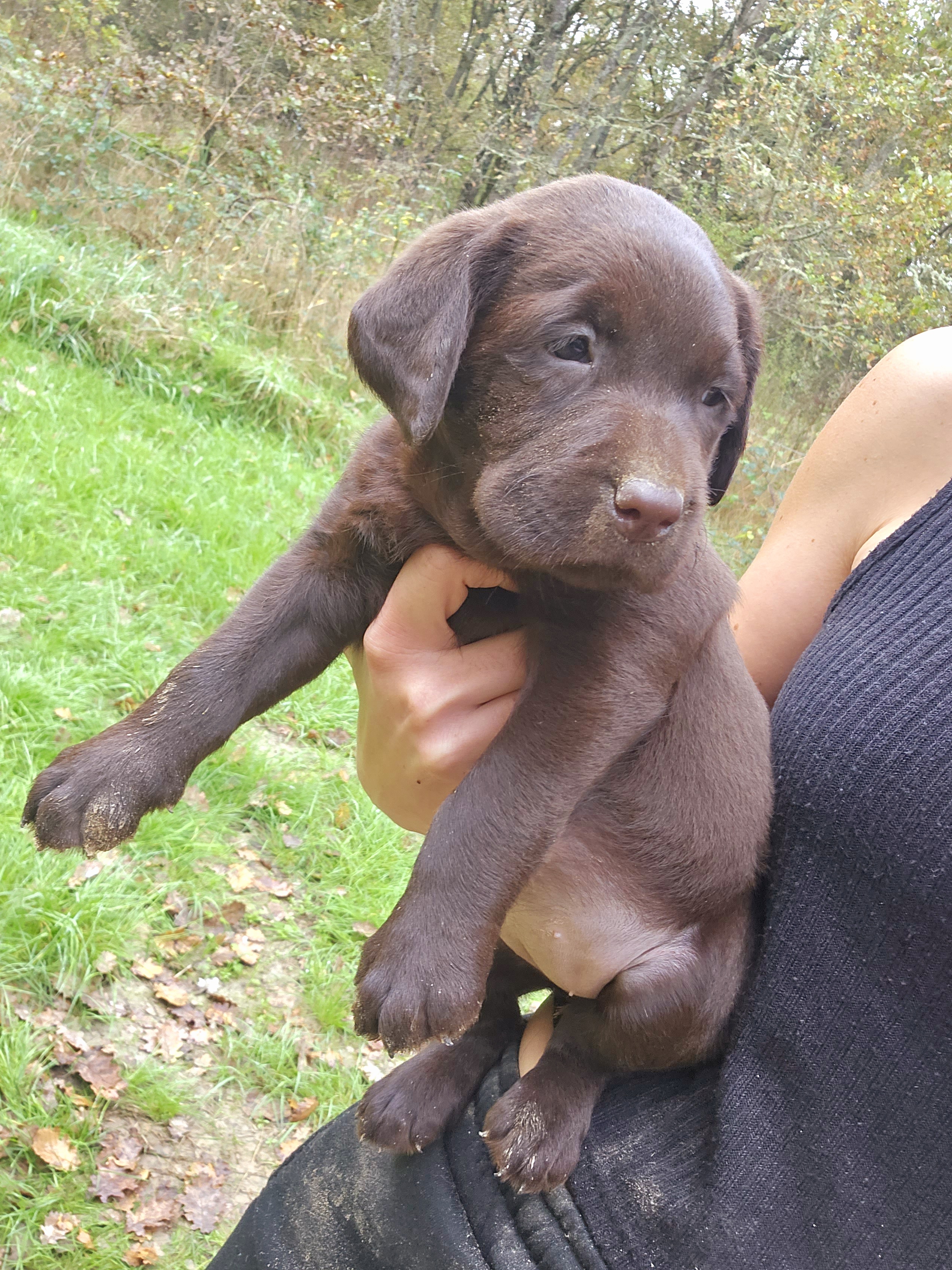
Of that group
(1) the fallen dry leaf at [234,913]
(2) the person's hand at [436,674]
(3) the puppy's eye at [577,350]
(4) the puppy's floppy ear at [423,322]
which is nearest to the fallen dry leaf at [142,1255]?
(1) the fallen dry leaf at [234,913]

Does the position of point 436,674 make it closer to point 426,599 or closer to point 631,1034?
point 426,599

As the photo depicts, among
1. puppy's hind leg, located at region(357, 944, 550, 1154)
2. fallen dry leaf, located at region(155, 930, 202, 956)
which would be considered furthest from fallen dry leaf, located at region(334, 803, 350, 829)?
puppy's hind leg, located at region(357, 944, 550, 1154)

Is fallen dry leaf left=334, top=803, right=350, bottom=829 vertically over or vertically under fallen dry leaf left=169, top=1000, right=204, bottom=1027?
under

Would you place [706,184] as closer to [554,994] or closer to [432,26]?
[432,26]

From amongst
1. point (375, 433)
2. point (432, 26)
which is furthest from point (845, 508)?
point (432, 26)

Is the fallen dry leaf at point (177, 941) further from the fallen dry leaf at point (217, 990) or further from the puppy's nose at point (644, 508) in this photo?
the puppy's nose at point (644, 508)

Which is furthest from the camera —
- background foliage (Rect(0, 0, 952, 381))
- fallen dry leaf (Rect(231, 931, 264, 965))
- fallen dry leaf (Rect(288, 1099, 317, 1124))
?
background foliage (Rect(0, 0, 952, 381))

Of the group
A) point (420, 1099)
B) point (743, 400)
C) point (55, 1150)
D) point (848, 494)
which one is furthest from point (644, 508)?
point (55, 1150)

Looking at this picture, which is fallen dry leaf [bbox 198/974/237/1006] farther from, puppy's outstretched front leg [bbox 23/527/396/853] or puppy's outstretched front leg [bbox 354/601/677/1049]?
puppy's outstretched front leg [bbox 354/601/677/1049]
